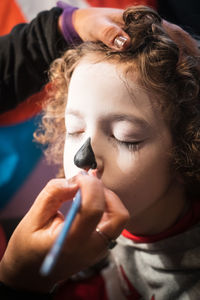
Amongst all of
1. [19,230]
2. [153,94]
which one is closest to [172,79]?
[153,94]

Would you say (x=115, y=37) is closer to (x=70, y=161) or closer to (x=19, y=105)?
(x=70, y=161)

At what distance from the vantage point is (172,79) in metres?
0.67

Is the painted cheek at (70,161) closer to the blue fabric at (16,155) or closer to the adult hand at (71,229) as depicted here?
the adult hand at (71,229)

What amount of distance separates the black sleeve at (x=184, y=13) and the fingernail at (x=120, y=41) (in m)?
0.15

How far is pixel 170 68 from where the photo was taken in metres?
0.66

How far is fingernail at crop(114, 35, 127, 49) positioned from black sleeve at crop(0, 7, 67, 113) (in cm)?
30

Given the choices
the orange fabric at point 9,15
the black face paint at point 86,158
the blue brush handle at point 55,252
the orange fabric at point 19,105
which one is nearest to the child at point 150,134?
the black face paint at point 86,158

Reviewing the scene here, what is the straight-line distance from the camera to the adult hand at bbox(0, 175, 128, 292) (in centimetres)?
47

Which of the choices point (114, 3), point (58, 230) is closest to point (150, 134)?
point (58, 230)

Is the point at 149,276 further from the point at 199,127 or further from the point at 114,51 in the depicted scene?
the point at 114,51

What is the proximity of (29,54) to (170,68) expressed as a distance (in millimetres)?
475

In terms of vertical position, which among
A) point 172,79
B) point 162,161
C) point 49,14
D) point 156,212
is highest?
point 49,14

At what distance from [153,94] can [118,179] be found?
19 centimetres

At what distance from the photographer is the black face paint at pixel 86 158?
0.60 metres
